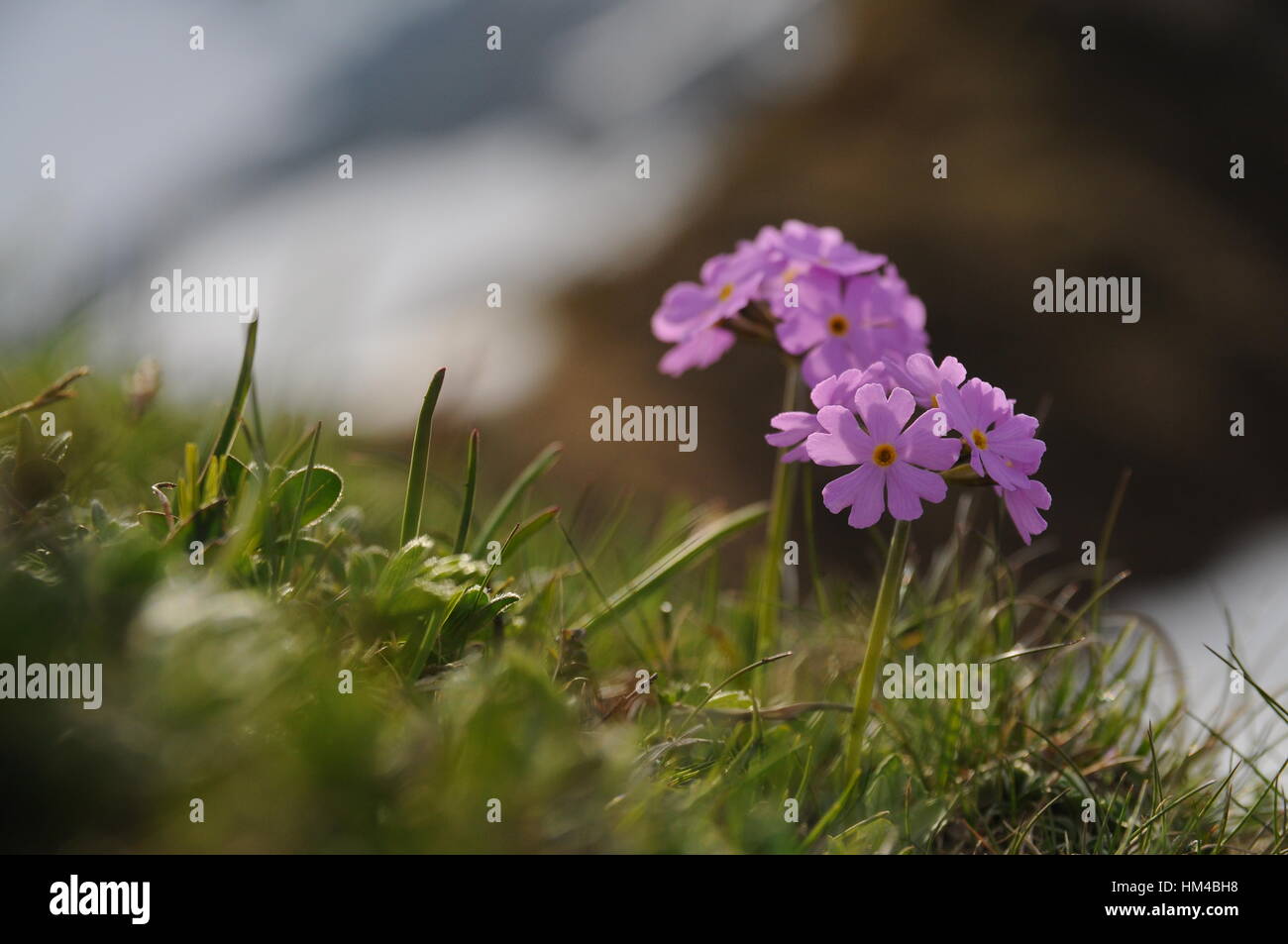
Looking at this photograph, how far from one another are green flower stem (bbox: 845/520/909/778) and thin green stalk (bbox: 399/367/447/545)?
76cm

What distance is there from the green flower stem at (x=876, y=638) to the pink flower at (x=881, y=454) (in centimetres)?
7

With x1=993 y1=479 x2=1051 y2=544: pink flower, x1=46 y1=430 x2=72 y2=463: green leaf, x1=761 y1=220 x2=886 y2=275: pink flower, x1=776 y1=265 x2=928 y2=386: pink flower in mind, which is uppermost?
x1=761 y1=220 x2=886 y2=275: pink flower

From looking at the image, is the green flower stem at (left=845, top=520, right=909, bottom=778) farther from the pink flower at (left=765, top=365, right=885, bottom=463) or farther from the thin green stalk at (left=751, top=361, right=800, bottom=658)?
the thin green stalk at (left=751, top=361, right=800, bottom=658)

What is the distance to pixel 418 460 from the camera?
5.32ft

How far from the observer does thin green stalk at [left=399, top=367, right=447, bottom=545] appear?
1.60m

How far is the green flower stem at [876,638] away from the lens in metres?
1.55

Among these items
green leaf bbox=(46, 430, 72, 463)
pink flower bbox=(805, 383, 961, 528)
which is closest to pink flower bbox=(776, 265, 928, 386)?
pink flower bbox=(805, 383, 961, 528)

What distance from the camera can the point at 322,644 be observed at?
1.37 metres

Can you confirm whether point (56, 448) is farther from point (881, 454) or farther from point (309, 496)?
point (881, 454)

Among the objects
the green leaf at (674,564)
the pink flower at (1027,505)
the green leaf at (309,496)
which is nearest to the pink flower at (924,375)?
the pink flower at (1027,505)

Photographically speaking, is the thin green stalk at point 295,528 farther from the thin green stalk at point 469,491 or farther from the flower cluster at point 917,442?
the flower cluster at point 917,442

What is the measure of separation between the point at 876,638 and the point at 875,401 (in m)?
0.38

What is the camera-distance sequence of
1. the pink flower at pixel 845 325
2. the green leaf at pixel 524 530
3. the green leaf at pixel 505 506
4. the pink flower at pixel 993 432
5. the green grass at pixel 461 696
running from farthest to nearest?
the pink flower at pixel 845 325 → the green leaf at pixel 505 506 → the green leaf at pixel 524 530 → the pink flower at pixel 993 432 → the green grass at pixel 461 696
